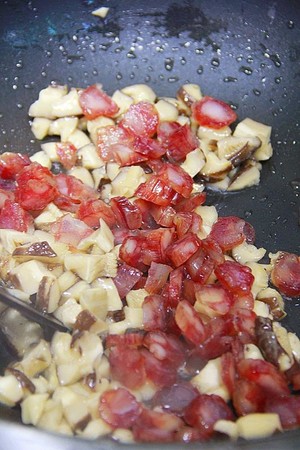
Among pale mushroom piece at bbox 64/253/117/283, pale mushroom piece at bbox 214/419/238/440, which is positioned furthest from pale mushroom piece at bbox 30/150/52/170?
pale mushroom piece at bbox 214/419/238/440

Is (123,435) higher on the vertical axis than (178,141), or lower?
lower

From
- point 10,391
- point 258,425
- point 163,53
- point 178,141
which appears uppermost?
point 163,53

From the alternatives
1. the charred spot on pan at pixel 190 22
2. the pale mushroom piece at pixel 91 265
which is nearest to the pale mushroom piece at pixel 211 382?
the pale mushroom piece at pixel 91 265

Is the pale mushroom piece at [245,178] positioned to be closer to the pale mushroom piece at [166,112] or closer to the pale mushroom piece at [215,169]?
the pale mushroom piece at [215,169]

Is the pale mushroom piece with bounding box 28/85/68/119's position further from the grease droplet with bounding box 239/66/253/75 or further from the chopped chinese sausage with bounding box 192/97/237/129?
the grease droplet with bounding box 239/66/253/75

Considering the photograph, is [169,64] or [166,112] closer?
[166,112]

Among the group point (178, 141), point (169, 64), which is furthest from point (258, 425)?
point (169, 64)

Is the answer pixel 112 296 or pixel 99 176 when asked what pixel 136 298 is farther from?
pixel 99 176
